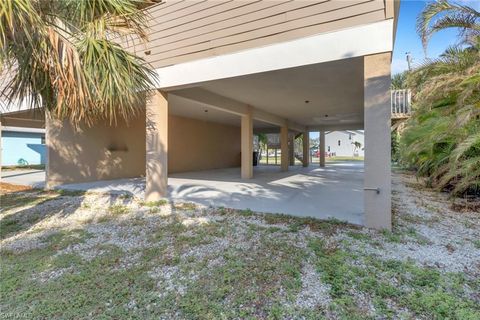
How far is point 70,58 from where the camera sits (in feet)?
9.94

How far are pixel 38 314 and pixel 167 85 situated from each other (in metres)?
4.90

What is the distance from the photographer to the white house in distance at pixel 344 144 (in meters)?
40.7

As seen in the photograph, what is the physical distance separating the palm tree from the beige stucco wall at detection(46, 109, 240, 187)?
6060 mm

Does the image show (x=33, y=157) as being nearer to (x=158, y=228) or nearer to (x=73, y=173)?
(x=73, y=173)

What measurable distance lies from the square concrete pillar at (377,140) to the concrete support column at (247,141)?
5842 millimetres

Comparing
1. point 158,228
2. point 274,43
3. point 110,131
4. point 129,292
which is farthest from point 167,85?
point 110,131

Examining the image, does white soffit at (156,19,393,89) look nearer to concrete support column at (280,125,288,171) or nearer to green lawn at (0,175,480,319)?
green lawn at (0,175,480,319)

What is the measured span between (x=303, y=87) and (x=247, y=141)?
369cm

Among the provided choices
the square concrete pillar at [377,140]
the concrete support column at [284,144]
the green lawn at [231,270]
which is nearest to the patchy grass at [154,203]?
the green lawn at [231,270]

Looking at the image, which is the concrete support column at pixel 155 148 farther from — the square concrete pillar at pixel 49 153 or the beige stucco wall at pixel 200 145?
the beige stucco wall at pixel 200 145

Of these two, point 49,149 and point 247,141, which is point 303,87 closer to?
point 247,141

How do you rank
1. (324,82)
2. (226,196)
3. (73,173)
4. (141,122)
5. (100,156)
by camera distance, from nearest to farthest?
(324,82)
(226,196)
(73,173)
(100,156)
(141,122)

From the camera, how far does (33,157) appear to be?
21.6 meters

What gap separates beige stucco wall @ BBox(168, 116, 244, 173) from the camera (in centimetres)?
1303
